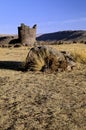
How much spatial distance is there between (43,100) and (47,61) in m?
4.44

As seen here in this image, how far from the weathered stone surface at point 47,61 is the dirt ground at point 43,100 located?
424 mm

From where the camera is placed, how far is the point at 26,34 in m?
29.5

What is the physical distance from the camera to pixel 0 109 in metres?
A: 8.91

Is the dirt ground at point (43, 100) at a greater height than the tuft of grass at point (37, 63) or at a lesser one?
lesser

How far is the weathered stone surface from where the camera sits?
13.5 metres

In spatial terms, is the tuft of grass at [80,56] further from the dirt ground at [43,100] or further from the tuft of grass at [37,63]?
the tuft of grass at [37,63]

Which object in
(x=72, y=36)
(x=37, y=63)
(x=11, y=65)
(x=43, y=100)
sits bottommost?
(x=72, y=36)

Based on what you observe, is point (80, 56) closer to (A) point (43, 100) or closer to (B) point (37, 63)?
(B) point (37, 63)

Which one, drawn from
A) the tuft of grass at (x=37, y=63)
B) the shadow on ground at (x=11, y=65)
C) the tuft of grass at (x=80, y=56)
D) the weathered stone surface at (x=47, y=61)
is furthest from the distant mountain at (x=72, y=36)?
the tuft of grass at (x=37, y=63)

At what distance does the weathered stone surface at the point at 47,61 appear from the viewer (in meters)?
13.5

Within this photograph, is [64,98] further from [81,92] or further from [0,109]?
[0,109]

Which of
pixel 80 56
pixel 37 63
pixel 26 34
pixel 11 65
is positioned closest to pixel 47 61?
pixel 37 63

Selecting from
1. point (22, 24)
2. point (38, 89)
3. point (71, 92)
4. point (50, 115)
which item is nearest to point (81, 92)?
point (71, 92)

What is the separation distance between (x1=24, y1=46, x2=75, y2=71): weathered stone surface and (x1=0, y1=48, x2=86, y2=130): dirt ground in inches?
16.7
